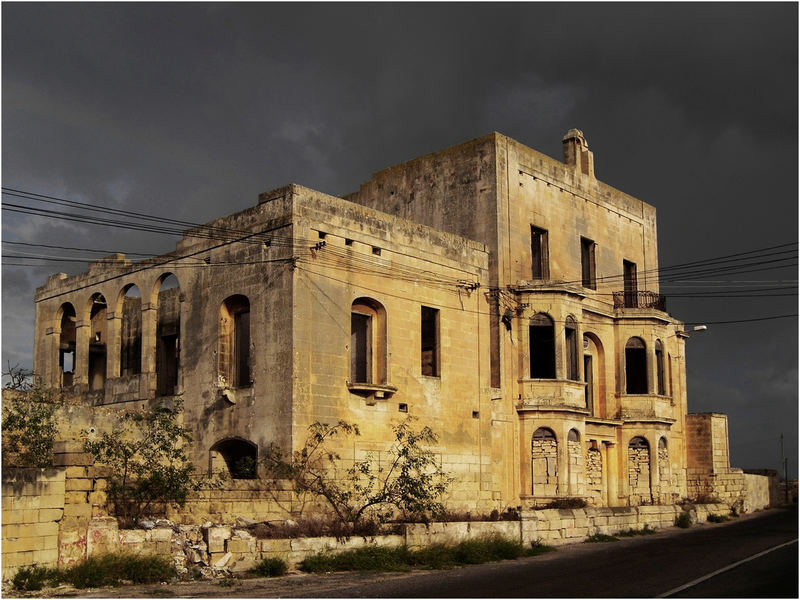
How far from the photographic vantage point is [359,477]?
901 inches

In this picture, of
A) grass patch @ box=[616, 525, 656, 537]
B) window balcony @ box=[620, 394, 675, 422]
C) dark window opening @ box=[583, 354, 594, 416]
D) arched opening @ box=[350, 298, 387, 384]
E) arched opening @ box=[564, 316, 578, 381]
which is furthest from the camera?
window balcony @ box=[620, 394, 675, 422]

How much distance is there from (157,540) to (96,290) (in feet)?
48.6

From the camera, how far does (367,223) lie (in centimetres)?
2433

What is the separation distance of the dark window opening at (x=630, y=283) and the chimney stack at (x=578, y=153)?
4.00m

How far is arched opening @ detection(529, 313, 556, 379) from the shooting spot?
2908 centimetres

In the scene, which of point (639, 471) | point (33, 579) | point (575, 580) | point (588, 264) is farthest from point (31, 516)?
point (639, 471)

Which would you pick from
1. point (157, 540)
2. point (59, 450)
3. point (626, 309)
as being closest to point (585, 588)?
point (157, 540)

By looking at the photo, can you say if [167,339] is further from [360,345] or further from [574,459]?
[574,459]

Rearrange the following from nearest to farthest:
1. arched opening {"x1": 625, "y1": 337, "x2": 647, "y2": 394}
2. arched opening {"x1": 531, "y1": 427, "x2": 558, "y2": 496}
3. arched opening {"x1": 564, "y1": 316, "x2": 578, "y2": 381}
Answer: arched opening {"x1": 531, "y1": 427, "x2": 558, "y2": 496} → arched opening {"x1": 564, "y1": 316, "x2": 578, "y2": 381} → arched opening {"x1": 625, "y1": 337, "x2": 647, "y2": 394}

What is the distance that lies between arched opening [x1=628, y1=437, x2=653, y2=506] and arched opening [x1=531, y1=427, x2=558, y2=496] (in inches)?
209

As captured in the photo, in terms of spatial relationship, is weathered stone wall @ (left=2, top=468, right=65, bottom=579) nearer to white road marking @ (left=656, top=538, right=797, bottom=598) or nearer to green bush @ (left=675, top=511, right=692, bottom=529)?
white road marking @ (left=656, top=538, right=797, bottom=598)

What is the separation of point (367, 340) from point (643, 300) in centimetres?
1466

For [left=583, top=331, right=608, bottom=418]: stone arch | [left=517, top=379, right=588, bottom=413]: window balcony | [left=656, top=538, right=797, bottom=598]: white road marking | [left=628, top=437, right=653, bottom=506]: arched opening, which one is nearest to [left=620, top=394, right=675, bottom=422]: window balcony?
[left=583, top=331, right=608, bottom=418]: stone arch

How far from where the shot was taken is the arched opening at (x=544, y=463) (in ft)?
92.7
